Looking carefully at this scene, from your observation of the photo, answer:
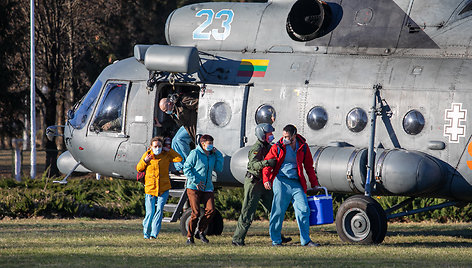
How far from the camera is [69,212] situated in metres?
19.5

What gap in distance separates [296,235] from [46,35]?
22.2m

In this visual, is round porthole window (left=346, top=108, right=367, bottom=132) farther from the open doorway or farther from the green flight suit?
the open doorway

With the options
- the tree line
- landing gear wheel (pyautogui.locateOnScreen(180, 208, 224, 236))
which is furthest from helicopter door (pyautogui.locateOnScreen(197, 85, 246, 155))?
the tree line

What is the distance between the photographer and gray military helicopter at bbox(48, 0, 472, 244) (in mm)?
13414

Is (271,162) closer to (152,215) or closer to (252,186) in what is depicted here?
(252,186)

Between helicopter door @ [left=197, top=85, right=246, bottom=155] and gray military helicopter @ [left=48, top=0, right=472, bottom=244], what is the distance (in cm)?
2

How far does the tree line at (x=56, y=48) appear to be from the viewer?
1257 inches

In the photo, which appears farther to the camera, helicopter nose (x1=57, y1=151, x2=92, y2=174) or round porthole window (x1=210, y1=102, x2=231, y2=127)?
helicopter nose (x1=57, y1=151, x2=92, y2=174)

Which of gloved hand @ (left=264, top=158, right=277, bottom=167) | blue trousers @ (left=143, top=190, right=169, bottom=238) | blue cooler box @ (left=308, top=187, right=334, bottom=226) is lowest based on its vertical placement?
blue trousers @ (left=143, top=190, right=169, bottom=238)

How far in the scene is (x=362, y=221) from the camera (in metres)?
13.3

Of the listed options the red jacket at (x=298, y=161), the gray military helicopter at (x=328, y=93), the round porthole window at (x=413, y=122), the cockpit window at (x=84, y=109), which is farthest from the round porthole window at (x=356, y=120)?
the cockpit window at (x=84, y=109)

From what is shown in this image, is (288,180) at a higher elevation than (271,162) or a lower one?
lower

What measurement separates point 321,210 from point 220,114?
3.52m

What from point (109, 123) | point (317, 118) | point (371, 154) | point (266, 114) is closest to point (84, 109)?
point (109, 123)
